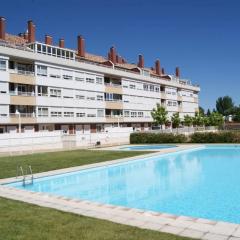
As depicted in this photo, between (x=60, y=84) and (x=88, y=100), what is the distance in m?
6.33

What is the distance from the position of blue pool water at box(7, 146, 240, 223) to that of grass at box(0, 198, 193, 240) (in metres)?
4.03

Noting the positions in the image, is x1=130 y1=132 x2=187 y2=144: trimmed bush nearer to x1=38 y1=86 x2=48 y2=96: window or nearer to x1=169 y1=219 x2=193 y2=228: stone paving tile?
x1=38 y1=86 x2=48 y2=96: window

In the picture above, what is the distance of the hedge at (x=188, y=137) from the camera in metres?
39.7

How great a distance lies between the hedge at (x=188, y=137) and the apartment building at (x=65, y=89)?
37.4 ft

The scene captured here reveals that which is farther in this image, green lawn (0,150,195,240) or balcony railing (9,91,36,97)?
balcony railing (9,91,36,97)

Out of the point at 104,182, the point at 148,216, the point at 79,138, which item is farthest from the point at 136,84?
the point at 148,216

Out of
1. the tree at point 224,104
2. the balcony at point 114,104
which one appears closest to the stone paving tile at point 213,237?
the balcony at point 114,104

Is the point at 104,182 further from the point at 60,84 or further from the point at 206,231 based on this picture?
the point at 60,84

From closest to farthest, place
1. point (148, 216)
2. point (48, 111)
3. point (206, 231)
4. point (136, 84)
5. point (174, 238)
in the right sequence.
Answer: point (174, 238)
point (206, 231)
point (148, 216)
point (48, 111)
point (136, 84)

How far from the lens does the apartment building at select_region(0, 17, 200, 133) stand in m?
44.2

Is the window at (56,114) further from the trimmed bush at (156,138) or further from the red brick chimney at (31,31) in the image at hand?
the red brick chimney at (31,31)

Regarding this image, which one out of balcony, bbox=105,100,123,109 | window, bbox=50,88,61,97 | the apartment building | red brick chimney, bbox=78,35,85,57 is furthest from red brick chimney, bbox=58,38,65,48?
balcony, bbox=105,100,123,109

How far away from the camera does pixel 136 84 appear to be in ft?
222

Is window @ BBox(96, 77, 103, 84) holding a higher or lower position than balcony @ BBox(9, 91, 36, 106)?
higher
